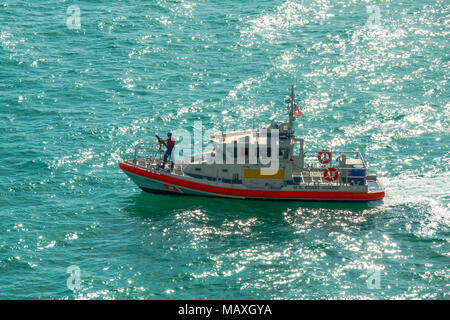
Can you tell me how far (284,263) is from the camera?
36938 millimetres

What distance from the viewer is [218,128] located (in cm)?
5294

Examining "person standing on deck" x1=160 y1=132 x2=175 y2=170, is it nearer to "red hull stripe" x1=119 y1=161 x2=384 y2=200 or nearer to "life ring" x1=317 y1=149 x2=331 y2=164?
"red hull stripe" x1=119 y1=161 x2=384 y2=200

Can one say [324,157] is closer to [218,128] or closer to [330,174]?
[330,174]

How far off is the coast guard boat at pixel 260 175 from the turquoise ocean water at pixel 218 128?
82 cm

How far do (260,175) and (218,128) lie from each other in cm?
969

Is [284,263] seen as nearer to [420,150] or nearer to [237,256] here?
[237,256]

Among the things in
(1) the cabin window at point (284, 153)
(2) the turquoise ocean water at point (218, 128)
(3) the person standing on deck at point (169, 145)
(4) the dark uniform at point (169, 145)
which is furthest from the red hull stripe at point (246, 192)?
(1) the cabin window at point (284, 153)

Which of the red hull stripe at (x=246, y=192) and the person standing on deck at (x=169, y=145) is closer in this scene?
the red hull stripe at (x=246, y=192)

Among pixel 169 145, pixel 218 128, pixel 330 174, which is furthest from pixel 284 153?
pixel 218 128

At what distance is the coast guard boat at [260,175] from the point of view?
4381 centimetres

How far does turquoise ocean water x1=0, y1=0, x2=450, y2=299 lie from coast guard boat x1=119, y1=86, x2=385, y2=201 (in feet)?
2.69

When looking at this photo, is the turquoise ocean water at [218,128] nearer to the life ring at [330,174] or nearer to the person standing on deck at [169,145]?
the life ring at [330,174]
